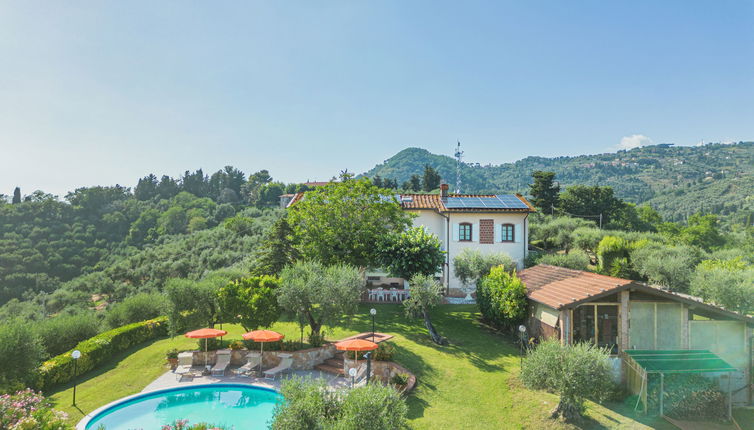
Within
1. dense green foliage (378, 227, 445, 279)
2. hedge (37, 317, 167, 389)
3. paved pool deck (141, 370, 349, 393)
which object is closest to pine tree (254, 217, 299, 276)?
hedge (37, 317, 167, 389)

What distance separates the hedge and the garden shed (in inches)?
804

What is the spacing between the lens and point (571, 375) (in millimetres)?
10758

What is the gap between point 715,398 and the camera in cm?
1195

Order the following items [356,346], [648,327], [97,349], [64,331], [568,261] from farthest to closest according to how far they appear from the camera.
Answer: [568,261], [64,331], [97,349], [356,346], [648,327]

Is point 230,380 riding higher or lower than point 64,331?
lower

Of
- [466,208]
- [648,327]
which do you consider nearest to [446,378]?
[648,327]

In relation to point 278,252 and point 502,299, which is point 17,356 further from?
point 502,299

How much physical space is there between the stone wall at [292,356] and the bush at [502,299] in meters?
8.48

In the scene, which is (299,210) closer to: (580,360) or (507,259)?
(507,259)

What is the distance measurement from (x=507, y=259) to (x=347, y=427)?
20.7m

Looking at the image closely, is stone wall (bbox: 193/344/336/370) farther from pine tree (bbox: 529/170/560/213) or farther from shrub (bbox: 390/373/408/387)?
pine tree (bbox: 529/170/560/213)

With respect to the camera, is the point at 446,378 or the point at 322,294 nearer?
the point at 446,378

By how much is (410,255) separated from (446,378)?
7678 mm

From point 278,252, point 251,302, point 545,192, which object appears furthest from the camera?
point 545,192
